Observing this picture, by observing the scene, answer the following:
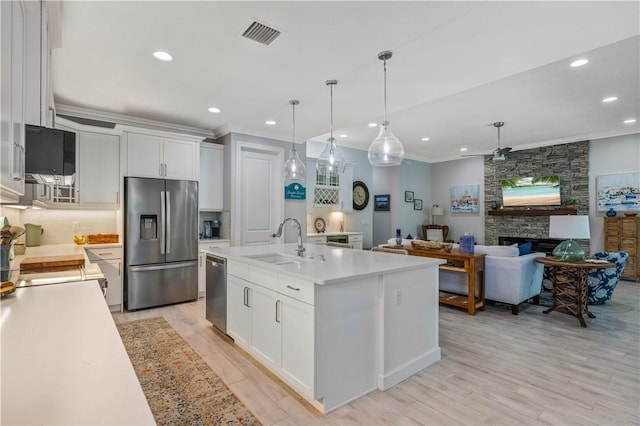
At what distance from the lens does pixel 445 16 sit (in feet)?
7.22

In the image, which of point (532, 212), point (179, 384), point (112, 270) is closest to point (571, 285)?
point (532, 212)

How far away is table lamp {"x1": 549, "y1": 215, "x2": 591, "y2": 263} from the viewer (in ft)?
12.7

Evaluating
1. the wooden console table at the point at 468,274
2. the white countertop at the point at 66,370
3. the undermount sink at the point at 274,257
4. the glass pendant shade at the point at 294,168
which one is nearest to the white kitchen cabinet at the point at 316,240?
the wooden console table at the point at 468,274

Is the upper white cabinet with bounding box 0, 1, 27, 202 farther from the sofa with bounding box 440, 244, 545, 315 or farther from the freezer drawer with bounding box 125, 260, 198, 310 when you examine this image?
the sofa with bounding box 440, 244, 545, 315

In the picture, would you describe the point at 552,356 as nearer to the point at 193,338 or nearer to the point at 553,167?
the point at 193,338

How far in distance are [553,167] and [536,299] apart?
3.84 meters

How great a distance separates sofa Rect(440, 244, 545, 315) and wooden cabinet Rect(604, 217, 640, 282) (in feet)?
9.74

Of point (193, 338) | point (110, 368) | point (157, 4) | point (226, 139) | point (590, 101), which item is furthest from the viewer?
point (226, 139)

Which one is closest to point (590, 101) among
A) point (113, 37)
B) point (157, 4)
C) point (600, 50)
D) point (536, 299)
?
point (600, 50)

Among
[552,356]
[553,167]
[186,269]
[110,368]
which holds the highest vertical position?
[553,167]

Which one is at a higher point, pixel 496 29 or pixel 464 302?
pixel 496 29

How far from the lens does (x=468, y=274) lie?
158 inches

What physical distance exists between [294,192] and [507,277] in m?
3.54

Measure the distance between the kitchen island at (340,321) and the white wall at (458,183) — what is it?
6314 mm
